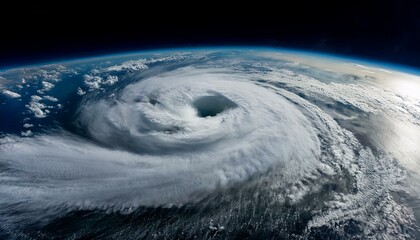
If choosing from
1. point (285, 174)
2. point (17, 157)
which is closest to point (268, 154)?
point (285, 174)

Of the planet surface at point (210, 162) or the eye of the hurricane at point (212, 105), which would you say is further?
the eye of the hurricane at point (212, 105)

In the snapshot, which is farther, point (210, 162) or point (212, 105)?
point (212, 105)

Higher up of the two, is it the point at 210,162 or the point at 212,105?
the point at 212,105

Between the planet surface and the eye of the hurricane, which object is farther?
the eye of the hurricane

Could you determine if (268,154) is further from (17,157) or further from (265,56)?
(265,56)
